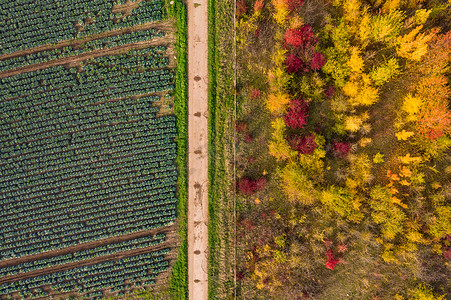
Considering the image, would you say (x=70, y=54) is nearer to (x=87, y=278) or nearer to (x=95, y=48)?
(x=95, y=48)

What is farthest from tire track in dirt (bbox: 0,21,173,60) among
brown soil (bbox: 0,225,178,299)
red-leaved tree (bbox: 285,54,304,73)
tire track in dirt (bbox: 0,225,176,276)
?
brown soil (bbox: 0,225,178,299)

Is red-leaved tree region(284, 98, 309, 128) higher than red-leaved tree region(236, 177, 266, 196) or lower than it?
higher

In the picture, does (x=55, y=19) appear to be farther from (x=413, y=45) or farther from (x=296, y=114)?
(x=413, y=45)

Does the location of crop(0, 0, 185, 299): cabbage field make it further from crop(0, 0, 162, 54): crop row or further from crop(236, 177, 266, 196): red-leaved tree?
crop(236, 177, 266, 196): red-leaved tree

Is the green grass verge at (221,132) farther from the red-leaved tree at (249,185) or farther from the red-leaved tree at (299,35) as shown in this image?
the red-leaved tree at (299,35)

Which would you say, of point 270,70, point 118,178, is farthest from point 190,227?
point 270,70

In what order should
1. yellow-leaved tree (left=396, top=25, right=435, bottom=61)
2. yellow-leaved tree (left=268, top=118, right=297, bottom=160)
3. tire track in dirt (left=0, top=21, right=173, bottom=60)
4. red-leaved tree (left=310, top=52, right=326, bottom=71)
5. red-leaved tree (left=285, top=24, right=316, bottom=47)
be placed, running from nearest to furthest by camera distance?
yellow-leaved tree (left=396, top=25, right=435, bottom=61) < red-leaved tree (left=310, top=52, right=326, bottom=71) < red-leaved tree (left=285, top=24, right=316, bottom=47) < yellow-leaved tree (left=268, top=118, right=297, bottom=160) < tire track in dirt (left=0, top=21, right=173, bottom=60)
